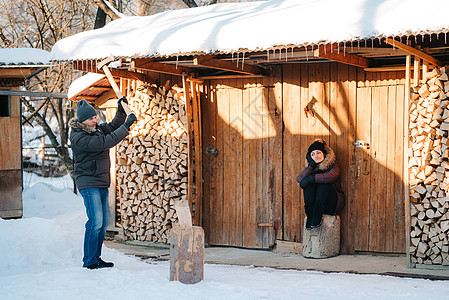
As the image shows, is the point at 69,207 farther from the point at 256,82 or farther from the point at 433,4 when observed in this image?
the point at 433,4

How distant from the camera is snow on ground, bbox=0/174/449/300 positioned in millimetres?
5477

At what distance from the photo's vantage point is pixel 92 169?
651 cm

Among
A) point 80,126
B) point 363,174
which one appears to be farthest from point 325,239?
point 80,126

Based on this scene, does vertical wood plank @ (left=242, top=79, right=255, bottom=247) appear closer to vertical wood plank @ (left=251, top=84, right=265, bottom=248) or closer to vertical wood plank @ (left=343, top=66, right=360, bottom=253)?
vertical wood plank @ (left=251, top=84, right=265, bottom=248)

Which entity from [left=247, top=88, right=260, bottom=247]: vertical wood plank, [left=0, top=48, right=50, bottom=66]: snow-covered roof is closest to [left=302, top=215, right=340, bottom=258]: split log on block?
[left=247, top=88, right=260, bottom=247]: vertical wood plank

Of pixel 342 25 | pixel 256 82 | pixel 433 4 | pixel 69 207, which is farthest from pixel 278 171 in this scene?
pixel 69 207

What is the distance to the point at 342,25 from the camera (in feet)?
21.4

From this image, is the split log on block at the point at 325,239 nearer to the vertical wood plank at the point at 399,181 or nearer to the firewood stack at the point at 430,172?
the vertical wood plank at the point at 399,181

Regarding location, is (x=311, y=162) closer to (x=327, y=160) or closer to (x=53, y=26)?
(x=327, y=160)

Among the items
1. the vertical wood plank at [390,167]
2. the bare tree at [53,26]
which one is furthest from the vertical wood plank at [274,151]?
the bare tree at [53,26]

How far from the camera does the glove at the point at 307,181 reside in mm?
8008

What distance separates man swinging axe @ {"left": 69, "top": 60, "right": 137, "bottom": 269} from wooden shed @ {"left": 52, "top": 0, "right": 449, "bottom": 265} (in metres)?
1.54

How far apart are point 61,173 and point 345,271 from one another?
55.9 ft

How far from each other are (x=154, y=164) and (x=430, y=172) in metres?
4.30
